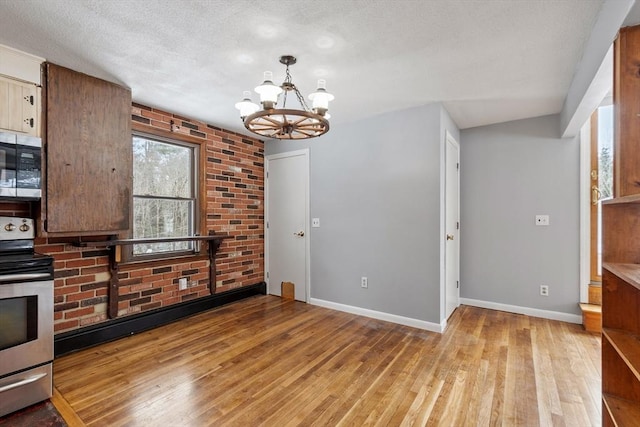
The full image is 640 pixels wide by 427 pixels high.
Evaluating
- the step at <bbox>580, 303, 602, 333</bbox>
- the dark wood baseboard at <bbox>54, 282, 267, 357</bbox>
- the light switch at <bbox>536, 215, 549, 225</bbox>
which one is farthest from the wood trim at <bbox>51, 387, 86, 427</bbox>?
the light switch at <bbox>536, 215, 549, 225</bbox>

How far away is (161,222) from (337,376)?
2.54m

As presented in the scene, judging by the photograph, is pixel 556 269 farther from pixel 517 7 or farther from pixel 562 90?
pixel 517 7

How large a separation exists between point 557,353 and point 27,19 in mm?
4490

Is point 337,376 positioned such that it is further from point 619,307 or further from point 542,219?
point 542,219

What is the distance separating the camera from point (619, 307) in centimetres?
142

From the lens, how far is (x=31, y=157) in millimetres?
2230

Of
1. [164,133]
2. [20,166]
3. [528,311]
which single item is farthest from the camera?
[528,311]

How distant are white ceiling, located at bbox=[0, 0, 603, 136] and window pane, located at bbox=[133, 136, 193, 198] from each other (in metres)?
0.61

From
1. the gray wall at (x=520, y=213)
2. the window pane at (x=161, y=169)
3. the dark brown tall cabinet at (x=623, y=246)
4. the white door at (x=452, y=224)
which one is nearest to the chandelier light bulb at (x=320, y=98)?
the dark brown tall cabinet at (x=623, y=246)

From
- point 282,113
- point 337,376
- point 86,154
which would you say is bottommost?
point 337,376

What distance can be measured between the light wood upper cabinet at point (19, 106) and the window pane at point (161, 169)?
3.34 ft

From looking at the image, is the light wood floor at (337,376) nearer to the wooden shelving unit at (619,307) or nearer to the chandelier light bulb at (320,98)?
the wooden shelving unit at (619,307)

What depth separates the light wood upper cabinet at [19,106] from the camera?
217 cm

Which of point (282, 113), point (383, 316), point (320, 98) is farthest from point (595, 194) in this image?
point (282, 113)
